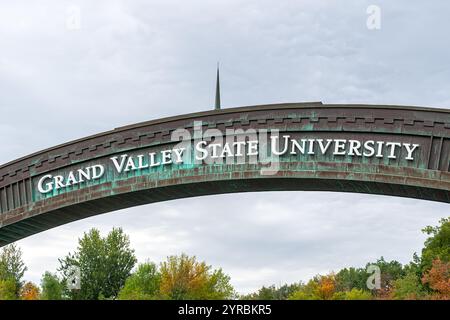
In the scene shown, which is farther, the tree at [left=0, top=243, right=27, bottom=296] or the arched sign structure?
the tree at [left=0, top=243, right=27, bottom=296]

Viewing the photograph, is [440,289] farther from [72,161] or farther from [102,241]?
[102,241]

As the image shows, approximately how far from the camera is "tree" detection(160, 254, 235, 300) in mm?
51781

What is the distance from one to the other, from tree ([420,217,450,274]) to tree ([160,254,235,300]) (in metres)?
19.8

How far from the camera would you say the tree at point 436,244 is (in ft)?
183

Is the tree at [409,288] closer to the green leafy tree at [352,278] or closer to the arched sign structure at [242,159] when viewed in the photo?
the green leafy tree at [352,278]

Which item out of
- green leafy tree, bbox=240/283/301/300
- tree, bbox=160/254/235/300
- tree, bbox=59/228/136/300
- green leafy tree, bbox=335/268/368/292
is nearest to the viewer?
tree, bbox=160/254/235/300

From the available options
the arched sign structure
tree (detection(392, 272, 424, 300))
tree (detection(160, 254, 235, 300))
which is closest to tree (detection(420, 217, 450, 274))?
tree (detection(392, 272, 424, 300))

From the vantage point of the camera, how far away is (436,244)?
190ft

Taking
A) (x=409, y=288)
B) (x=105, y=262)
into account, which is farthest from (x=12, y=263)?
(x=409, y=288)

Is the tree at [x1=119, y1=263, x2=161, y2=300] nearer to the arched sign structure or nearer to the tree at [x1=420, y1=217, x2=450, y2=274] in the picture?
the tree at [x1=420, y1=217, x2=450, y2=274]

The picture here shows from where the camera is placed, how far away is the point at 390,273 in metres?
108

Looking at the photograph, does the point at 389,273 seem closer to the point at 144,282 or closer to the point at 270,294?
the point at 270,294

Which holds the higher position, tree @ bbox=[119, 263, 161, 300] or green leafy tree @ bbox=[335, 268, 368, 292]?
tree @ bbox=[119, 263, 161, 300]

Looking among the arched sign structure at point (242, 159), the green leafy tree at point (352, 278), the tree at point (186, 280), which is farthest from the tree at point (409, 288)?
the arched sign structure at point (242, 159)
